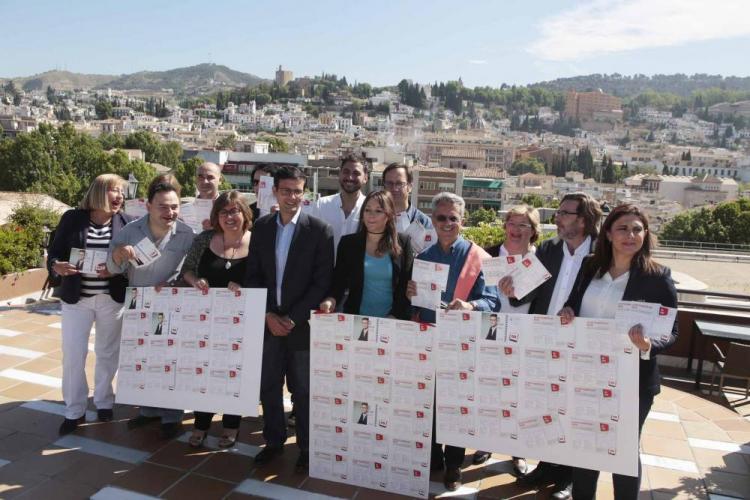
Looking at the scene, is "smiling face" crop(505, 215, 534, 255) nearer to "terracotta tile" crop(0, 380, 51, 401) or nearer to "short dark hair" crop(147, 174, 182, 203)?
"short dark hair" crop(147, 174, 182, 203)

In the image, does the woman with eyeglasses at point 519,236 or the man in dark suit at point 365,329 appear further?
the woman with eyeglasses at point 519,236

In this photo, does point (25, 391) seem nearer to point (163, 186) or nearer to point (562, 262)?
point (163, 186)

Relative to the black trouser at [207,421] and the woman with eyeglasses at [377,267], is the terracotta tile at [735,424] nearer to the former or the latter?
the woman with eyeglasses at [377,267]

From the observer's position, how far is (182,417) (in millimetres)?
4117

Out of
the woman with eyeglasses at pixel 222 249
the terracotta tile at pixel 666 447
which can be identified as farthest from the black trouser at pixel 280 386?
the terracotta tile at pixel 666 447

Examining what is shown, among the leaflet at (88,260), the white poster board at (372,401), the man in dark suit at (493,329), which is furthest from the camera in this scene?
the leaflet at (88,260)

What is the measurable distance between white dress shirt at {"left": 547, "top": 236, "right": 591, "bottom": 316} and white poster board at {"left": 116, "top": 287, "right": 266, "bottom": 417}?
1.72 meters

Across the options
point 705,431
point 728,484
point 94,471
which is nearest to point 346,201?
point 94,471

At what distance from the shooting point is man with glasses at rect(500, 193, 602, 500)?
339 cm

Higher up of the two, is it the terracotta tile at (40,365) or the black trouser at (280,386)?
the black trouser at (280,386)

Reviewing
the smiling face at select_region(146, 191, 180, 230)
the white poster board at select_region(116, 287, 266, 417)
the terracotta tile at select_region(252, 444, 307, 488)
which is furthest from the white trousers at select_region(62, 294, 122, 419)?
the terracotta tile at select_region(252, 444, 307, 488)

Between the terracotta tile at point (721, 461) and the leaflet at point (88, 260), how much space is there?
4169mm

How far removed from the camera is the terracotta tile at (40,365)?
499 cm

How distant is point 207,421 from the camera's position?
3.84 m
